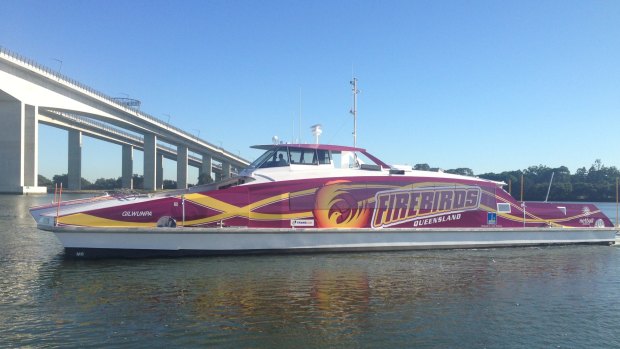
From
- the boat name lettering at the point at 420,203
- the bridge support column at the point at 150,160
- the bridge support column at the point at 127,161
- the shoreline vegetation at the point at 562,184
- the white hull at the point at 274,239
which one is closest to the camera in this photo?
the white hull at the point at 274,239

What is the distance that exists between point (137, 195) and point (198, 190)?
1.52 meters

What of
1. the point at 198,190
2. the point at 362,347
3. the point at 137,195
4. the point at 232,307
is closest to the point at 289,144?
the point at 198,190

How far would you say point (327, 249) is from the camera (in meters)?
12.4

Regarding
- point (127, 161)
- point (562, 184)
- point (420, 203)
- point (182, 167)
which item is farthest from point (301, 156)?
point (127, 161)

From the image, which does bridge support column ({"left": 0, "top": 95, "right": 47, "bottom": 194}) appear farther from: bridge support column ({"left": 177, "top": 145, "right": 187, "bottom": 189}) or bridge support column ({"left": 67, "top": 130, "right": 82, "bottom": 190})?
bridge support column ({"left": 177, "top": 145, "right": 187, "bottom": 189})

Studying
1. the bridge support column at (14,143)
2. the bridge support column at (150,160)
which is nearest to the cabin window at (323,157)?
the bridge support column at (14,143)

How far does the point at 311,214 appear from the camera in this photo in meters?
12.3

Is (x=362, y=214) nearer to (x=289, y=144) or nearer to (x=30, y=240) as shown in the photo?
(x=289, y=144)

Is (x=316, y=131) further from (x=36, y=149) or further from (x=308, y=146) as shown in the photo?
(x=36, y=149)

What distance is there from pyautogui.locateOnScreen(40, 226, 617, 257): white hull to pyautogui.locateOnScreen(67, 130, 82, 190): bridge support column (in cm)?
6599

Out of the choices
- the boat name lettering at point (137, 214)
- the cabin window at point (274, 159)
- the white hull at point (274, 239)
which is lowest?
the white hull at point (274, 239)

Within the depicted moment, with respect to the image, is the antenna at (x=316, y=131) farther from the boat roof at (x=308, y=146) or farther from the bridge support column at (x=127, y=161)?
the bridge support column at (x=127, y=161)

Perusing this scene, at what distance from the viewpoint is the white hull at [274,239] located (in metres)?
10.8

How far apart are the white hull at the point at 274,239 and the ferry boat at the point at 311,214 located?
0.08 feet
